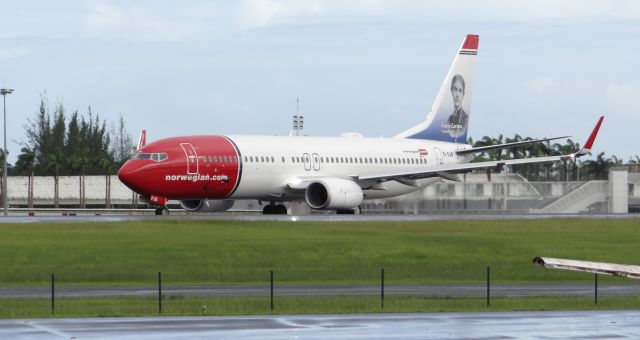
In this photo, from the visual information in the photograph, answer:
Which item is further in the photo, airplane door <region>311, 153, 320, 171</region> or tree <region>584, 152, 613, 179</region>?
tree <region>584, 152, 613, 179</region>

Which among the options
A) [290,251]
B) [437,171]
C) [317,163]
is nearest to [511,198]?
[437,171]

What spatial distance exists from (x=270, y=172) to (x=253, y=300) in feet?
112

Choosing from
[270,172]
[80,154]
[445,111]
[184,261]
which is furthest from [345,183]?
[80,154]

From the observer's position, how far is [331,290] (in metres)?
43.6

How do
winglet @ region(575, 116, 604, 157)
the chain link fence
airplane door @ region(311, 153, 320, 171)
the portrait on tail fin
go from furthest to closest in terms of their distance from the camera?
the portrait on tail fin, airplane door @ region(311, 153, 320, 171), winglet @ region(575, 116, 604, 157), the chain link fence

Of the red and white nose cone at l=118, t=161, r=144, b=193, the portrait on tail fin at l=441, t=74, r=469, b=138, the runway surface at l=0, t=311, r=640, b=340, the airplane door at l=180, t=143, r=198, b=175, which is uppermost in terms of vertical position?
the portrait on tail fin at l=441, t=74, r=469, b=138

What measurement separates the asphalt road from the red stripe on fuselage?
22455mm

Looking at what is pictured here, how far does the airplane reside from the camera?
68875 millimetres

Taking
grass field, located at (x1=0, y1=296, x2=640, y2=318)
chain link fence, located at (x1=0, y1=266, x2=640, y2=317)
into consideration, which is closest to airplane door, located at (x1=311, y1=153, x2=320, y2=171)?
chain link fence, located at (x1=0, y1=266, x2=640, y2=317)

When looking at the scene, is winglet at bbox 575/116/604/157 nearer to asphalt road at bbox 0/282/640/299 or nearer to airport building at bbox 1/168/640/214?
airport building at bbox 1/168/640/214

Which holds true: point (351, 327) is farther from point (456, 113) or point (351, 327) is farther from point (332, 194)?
point (456, 113)

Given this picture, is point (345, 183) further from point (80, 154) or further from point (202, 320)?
point (80, 154)

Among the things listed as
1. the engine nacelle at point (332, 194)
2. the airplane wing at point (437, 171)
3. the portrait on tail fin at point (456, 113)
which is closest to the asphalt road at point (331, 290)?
the engine nacelle at point (332, 194)

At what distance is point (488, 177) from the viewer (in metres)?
105
